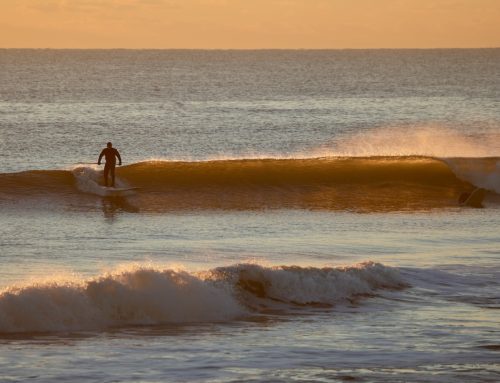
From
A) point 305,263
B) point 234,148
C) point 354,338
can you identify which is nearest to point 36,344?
point 354,338

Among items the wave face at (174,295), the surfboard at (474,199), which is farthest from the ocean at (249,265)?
the surfboard at (474,199)

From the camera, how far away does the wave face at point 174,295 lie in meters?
18.3

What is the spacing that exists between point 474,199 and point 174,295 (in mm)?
18220

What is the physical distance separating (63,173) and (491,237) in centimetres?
1601

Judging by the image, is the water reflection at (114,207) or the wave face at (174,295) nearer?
the wave face at (174,295)

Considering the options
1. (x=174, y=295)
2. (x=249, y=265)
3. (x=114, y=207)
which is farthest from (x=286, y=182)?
(x=174, y=295)

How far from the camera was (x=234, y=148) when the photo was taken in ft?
199

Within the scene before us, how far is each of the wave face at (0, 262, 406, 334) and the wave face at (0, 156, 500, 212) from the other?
13.4 metres

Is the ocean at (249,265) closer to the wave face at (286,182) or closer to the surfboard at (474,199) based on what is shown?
the wave face at (286,182)

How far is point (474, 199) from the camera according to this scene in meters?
35.8

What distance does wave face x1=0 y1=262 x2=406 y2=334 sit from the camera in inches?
721

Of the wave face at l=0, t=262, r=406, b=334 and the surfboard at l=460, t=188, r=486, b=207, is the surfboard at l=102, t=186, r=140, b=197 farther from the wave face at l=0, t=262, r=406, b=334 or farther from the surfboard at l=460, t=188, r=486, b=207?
the wave face at l=0, t=262, r=406, b=334

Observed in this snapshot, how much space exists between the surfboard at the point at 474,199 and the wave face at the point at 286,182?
48cm

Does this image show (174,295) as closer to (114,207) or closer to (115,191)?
(114,207)
